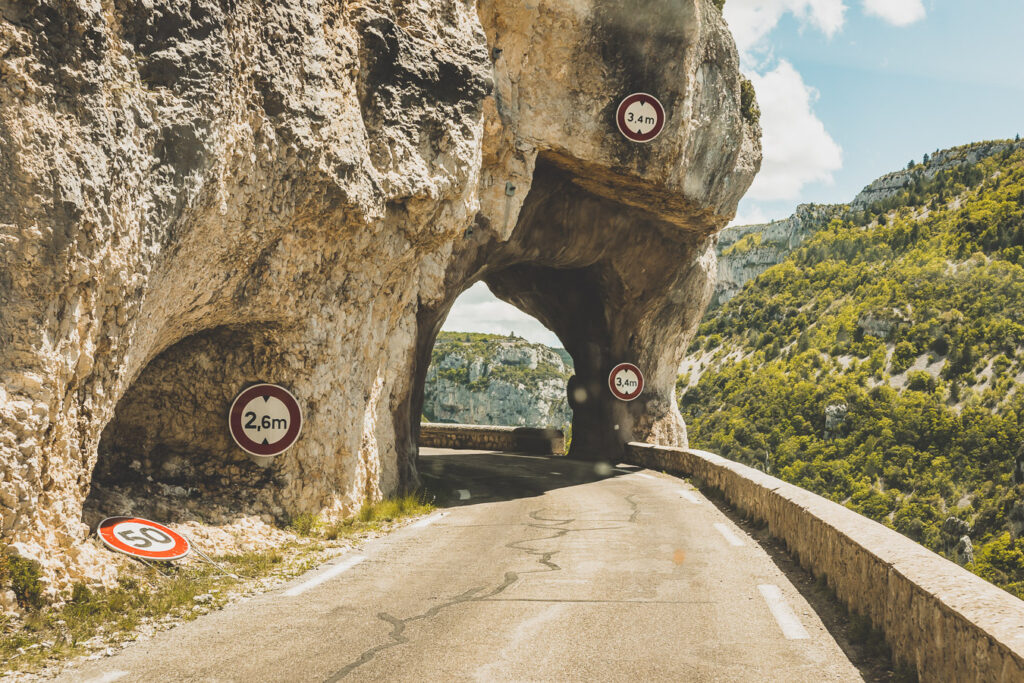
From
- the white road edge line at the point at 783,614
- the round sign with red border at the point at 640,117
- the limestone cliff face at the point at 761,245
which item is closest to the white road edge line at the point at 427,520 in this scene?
the white road edge line at the point at 783,614

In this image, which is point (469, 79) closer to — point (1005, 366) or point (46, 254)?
point (46, 254)

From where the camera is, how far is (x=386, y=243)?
11266mm

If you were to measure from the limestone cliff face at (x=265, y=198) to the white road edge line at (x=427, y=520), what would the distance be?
2.96 ft

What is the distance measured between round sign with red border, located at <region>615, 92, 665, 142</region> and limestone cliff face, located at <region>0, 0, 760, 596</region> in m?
0.25

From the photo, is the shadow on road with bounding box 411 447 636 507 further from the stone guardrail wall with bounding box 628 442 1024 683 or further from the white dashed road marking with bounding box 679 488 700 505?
the stone guardrail wall with bounding box 628 442 1024 683

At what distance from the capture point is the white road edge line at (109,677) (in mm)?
4555

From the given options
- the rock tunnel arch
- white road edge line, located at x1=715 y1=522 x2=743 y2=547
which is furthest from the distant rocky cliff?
white road edge line, located at x1=715 y1=522 x2=743 y2=547

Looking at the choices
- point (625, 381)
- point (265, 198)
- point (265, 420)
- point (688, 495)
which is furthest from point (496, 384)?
point (265, 198)

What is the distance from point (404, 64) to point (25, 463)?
7.29 metres

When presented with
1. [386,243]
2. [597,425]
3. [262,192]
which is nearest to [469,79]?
[386,243]

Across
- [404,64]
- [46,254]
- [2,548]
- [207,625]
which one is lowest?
[207,625]

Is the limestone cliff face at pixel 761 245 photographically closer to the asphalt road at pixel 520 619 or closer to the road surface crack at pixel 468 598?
the road surface crack at pixel 468 598

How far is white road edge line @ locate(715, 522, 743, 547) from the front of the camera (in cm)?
952

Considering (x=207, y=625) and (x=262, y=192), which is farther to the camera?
(x=262, y=192)
